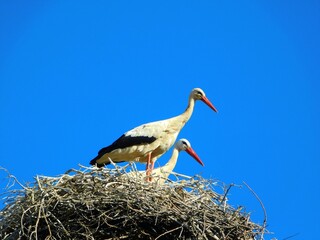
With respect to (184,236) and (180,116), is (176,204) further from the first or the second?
(180,116)

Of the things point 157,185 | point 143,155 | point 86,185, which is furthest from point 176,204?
point 143,155

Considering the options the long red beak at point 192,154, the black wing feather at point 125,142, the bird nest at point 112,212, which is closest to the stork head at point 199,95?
the long red beak at point 192,154

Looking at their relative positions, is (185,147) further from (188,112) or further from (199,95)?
(199,95)

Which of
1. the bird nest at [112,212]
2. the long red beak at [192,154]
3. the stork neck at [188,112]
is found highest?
the stork neck at [188,112]

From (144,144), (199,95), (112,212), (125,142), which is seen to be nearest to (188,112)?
(199,95)

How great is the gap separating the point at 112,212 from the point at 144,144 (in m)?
3.12

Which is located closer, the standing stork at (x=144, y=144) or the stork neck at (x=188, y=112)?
the standing stork at (x=144, y=144)

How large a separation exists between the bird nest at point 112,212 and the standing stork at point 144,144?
9.03 feet

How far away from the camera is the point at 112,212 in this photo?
23.2 ft

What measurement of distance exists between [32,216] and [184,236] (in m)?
1.18

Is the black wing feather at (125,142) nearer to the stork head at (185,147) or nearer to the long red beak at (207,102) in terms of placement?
the stork head at (185,147)

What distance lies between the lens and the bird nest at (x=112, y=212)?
6.98m

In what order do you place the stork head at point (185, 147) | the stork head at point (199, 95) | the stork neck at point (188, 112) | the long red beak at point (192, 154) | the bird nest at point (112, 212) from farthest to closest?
the stork head at point (199, 95)
the stork neck at point (188, 112)
the long red beak at point (192, 154)
the stork head at point (185, 147)
the bird nest at point (112, 212)

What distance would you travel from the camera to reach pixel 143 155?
10.3m
